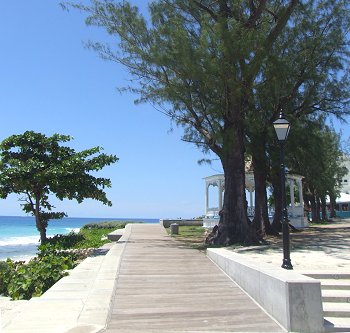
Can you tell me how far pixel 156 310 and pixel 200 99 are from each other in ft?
38.3

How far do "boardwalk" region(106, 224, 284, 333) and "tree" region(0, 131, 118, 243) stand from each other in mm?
4801

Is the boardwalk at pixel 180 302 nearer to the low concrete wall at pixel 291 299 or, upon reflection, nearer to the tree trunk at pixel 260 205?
the low concrete wall at pixel 291 299


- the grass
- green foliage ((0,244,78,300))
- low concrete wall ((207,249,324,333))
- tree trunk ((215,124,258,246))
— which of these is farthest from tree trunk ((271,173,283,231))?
low concrete wall ((207,249,324,333))

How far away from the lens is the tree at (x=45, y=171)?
15.5 metres

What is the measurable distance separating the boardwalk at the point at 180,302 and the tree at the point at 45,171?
4.80m

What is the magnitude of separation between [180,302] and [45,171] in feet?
29.3

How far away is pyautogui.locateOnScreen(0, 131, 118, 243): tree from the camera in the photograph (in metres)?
15.5

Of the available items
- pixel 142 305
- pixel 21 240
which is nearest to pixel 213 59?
pixel 142 305

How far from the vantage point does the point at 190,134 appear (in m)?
21.8

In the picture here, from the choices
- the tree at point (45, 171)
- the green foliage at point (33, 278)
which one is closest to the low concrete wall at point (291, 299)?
the green foliage at point (33, 278)

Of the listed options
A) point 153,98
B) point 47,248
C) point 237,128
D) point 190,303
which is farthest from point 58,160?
point 190,303

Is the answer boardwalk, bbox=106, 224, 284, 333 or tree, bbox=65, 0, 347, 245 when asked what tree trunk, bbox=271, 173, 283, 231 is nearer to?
tree, bbox=65, 0, 347, 245

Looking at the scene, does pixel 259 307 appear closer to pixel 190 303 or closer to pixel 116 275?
pixel 190 303

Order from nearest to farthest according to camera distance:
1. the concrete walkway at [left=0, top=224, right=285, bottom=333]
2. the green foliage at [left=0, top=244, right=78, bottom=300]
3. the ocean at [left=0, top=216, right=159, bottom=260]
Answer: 1. the concrete walkway at [left=0, top=224, right=285, bottom=333]
2. the green foliage at [left=0, top=244, right=78, bottom=300]
3. the ocean at [left=0, top=216, right=159, bottom=260]
